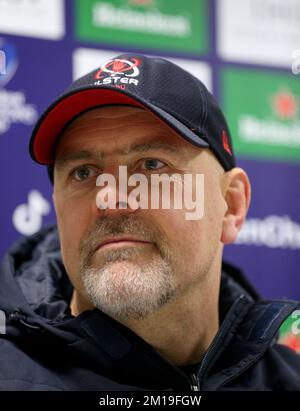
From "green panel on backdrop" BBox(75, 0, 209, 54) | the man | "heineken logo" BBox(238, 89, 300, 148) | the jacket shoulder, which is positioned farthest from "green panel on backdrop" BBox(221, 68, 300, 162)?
the jacket shoulder

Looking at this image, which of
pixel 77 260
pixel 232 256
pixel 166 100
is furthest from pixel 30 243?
pixel 232 256

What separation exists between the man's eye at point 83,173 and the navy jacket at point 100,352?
19 centimetres

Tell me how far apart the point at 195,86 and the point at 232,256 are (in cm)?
72

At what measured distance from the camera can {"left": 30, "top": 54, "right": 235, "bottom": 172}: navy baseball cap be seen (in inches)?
34.9

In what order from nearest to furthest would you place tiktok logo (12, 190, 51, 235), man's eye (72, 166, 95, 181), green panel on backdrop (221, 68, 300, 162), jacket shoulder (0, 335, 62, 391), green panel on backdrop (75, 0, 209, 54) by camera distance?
jacket shoulder (0, 335, 62, 391) < man's eye (72, 166, 95, 181) < tiktok logo (12, 190, 51, 235) < green panel on backdrop (75, 0, 209, 54) < green panel on backdrop (221, 68, 300, 162)

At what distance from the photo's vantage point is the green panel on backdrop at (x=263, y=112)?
1.67m

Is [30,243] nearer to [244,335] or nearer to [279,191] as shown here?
[244,335]

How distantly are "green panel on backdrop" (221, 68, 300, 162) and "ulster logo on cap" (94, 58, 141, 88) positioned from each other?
2.44 feet

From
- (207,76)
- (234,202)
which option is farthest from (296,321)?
(207,76)

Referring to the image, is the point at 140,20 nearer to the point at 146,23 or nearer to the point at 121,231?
the point at 146,23

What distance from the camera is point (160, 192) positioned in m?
0.91

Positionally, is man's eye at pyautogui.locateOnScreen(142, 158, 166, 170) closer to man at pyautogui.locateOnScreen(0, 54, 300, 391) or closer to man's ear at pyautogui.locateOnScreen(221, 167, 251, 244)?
man at pyautogui.locateOnScreen(0, 54, 300, 391)

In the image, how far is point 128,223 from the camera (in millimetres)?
879

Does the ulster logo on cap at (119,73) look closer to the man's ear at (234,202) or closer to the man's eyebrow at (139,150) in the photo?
the man's eyebrow at (139,150)
